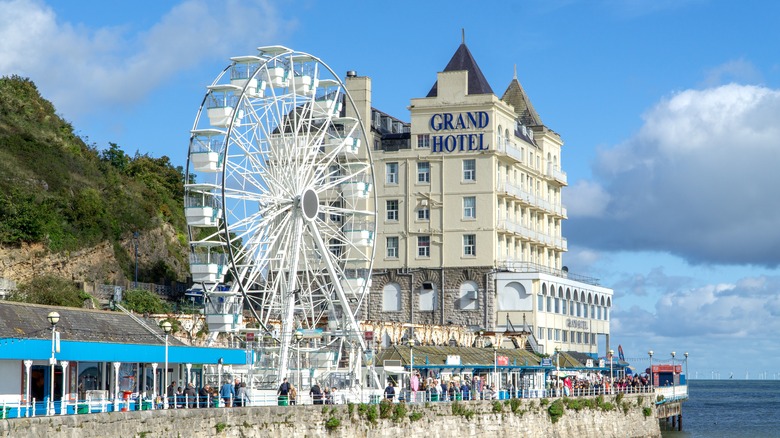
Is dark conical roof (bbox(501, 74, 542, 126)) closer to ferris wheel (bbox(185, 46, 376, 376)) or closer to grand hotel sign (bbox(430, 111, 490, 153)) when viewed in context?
grand hotel sign (bbox(430, 111, 490, 153))

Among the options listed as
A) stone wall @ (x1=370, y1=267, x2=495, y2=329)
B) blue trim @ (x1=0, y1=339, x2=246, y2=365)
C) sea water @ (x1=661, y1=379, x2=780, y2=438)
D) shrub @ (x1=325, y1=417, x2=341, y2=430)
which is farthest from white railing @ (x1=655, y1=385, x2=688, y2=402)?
Result: shrub @ (x1=325, y1=417, x2=341, y2=430)

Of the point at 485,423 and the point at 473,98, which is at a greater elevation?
the point at 473,98

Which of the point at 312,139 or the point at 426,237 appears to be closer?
the point at 312,139

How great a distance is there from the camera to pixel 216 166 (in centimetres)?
5850

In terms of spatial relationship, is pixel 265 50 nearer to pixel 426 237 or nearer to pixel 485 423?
pixel 485 423

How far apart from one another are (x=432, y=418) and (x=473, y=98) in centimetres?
4382

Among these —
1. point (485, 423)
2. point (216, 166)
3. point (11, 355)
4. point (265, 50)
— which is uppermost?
point (265, 50)

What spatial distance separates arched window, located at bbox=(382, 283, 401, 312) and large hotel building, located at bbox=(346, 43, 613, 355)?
0.07 m

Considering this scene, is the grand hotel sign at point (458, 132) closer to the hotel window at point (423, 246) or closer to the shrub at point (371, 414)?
the hotel window at point (423, 246)

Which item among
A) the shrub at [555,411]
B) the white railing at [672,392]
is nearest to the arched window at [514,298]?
the white railing at [672,392]

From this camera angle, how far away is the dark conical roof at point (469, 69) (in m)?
96.4

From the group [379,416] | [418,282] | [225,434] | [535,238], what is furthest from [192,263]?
[535,238]

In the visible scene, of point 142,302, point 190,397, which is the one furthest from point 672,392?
point 190,397

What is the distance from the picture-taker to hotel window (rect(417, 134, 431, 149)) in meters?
96.4
